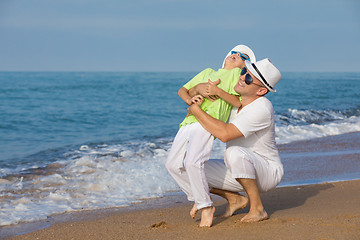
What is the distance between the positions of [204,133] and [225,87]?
0.46 meters

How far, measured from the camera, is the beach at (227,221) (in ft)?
11.4

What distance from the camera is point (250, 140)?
155 inches

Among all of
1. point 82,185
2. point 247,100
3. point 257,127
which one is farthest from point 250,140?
point 82,185

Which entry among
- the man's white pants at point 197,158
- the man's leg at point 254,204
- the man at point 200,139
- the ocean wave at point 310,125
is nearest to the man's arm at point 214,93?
the man at point 200,139

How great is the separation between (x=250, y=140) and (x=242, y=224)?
0.71m

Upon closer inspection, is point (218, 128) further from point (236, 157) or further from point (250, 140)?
point (250, 140)

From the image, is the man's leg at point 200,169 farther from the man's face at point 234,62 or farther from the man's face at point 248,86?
the man's face at point 234,62

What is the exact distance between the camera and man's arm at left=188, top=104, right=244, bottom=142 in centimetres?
364

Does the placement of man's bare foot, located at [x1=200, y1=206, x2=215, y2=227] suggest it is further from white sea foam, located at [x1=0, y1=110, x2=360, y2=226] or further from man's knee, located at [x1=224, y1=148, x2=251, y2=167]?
white sea foam, located at [x1=0, y1=110, x2=360, y2=226]

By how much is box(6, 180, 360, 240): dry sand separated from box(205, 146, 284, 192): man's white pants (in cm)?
31

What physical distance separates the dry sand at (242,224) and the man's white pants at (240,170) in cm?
31

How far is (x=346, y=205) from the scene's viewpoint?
4445 millimetres

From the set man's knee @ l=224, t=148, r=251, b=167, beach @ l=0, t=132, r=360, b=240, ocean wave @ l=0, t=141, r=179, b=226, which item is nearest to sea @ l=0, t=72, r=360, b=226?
ocean wave @ l=0, t=141, r=179, b=226

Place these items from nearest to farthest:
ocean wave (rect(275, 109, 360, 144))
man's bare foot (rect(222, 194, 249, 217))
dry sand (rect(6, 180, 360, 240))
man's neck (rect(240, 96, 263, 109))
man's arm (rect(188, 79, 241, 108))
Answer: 1. dry sand (rect(6, 180, 360, 240))
2. man's arm (rect(188, 79, 241, 108))
3. man's neck (rect(240, 96, 263, 109))
4. man's bare foot (rect(222, 194, 249, 217))
5. ocean wave (rect(275, 109, 360, 144))
